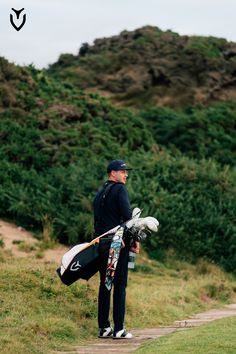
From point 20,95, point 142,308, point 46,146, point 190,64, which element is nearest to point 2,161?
point 46,146

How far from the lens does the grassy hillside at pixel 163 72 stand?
38812mm

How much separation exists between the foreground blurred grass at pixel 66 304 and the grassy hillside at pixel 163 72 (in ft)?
71.9

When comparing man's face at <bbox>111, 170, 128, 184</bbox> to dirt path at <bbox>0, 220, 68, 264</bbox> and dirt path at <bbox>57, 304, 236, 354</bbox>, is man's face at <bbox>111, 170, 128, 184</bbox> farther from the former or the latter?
dirt path at <bbox>0, 220, 68, 264</bbox>

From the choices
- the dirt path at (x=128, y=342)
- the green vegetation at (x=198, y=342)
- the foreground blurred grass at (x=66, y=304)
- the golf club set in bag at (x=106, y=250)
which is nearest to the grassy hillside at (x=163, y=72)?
the foreground blurred grass at (x=66, y=304)

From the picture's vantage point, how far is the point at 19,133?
85.9 feet

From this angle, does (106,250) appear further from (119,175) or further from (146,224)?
(119,175)

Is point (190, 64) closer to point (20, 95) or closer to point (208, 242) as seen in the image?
point (20, 95)

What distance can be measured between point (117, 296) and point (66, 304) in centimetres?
127

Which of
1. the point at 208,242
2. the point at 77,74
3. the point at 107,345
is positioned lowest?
the point at 107,345

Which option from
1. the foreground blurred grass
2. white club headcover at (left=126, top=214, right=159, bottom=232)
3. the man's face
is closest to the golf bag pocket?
white club headcover at (left=126, top=214, right=159, bottom=232)

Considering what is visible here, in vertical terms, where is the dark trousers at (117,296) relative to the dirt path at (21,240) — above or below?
below

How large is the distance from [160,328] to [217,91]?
28.2 m

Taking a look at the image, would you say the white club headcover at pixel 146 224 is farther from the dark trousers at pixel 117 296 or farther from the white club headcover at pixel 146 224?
the dark trousers at pixel 117 296

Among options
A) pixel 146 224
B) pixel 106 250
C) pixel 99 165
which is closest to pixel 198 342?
pixel 146 224
